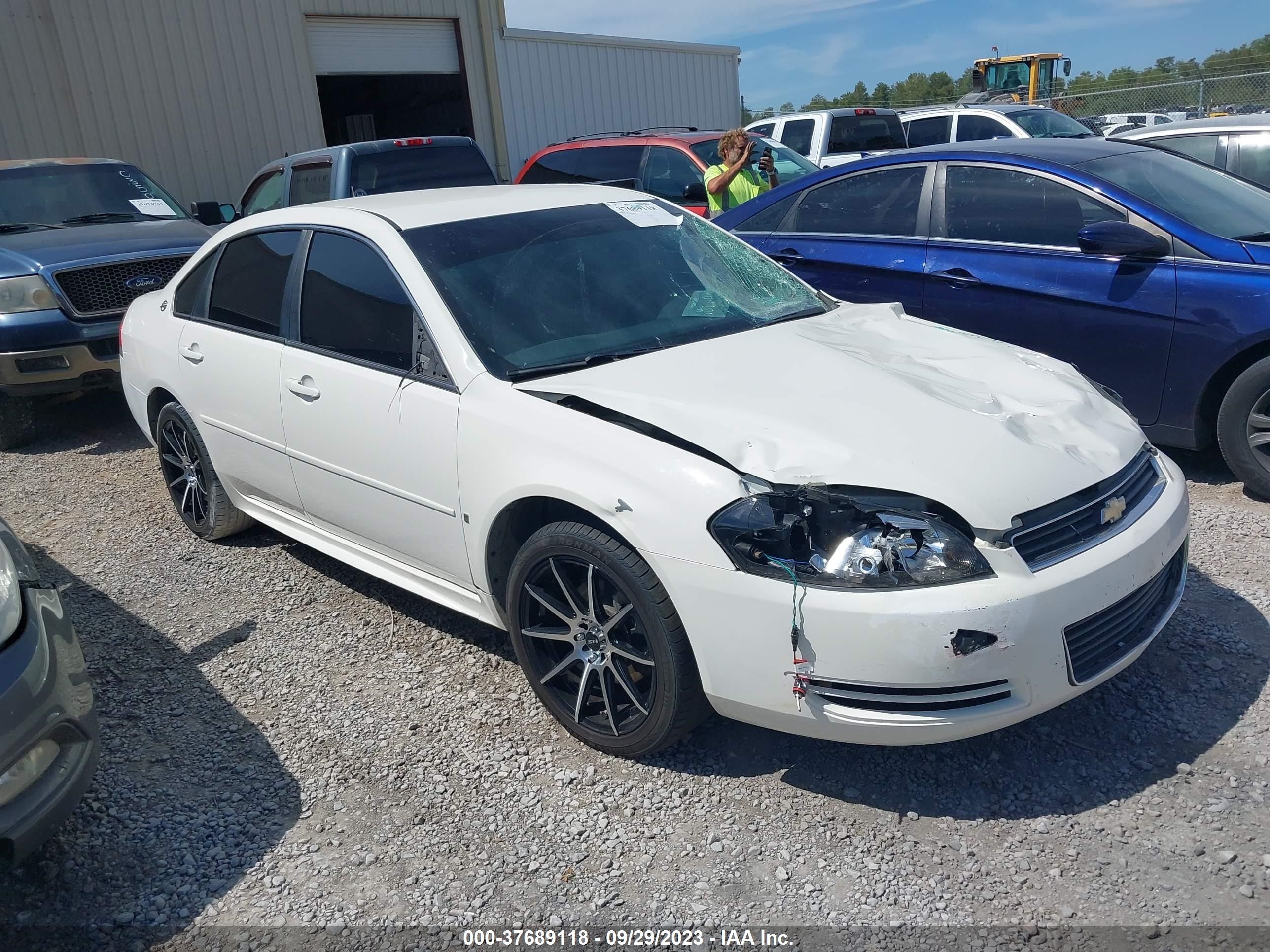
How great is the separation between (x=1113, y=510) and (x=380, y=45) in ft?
48.8

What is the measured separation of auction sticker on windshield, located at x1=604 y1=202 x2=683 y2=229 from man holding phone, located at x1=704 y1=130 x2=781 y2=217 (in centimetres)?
335

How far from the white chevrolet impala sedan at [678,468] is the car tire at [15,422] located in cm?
351

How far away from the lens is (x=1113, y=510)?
284cm

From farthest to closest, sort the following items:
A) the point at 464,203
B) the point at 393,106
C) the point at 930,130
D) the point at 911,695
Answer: the point at 393,106 < the point at 930,130 < the point at 464,203 < the point at 911,695

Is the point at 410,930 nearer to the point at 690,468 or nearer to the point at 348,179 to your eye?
the point at 690,468

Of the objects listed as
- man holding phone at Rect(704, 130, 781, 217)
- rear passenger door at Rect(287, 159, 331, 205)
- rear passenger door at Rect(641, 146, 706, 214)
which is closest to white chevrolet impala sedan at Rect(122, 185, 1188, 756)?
man holding phone at Rect(704, 130, 781, 217)

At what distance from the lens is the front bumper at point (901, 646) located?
251 cm

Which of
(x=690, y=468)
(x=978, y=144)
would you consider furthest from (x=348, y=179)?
(x=690, y=468)

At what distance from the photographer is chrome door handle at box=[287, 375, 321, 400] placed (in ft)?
12.4

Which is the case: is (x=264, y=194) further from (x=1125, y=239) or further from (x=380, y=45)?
(x=1125, y=239)

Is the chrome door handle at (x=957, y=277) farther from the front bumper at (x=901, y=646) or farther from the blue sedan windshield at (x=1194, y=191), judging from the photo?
the front bumper at (x=901, y=646)

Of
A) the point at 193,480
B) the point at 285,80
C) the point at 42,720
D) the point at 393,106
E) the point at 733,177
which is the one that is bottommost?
the point at 193,480

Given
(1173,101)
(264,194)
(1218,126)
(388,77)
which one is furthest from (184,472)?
(1173,101)

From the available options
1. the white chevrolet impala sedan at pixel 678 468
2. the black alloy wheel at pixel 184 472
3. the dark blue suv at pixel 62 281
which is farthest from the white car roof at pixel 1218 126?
the dark blue suv at pixel 62 281
